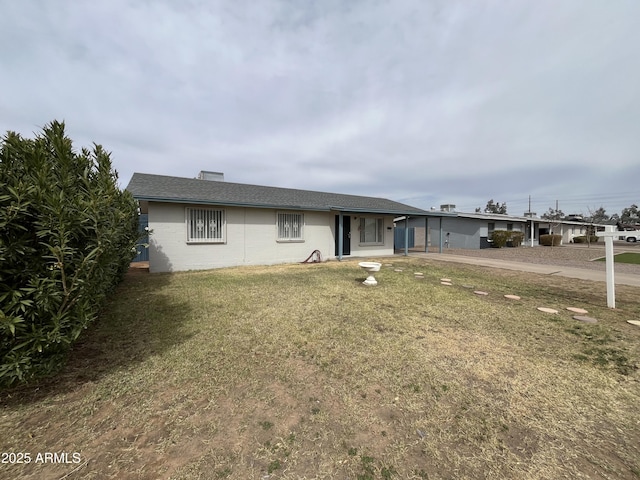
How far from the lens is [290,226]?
468 inches

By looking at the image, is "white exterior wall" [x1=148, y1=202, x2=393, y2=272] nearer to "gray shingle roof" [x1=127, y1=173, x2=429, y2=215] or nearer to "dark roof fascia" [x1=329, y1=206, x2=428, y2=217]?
"gray shingle roof" [x1=127, y1=173, x2=429, y2=215]

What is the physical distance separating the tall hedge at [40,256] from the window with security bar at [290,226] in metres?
8.93

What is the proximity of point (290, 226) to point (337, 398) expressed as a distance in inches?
381

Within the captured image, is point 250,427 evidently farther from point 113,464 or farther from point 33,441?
point 33,441

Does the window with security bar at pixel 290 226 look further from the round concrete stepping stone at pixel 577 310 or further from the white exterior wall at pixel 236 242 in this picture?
the round concrete stepping stone at pixel 577 310

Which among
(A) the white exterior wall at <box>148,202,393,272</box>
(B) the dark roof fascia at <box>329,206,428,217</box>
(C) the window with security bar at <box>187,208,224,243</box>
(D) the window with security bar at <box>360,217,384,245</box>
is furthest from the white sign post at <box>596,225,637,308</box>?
(C) the window with security bar at <box>187,208,224,243</box>

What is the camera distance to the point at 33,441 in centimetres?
200

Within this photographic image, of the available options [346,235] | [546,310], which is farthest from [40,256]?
[346,235]

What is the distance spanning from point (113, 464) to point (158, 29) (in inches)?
344

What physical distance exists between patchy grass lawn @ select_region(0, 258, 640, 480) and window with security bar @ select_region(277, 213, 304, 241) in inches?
269

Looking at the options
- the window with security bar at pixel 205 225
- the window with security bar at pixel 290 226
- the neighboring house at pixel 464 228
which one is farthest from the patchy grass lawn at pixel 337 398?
the neighboring house at pixel 464 228

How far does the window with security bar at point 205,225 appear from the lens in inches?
382

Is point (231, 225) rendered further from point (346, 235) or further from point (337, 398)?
point (337, 398)

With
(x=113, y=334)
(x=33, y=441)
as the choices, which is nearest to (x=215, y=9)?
(x=113, y=334)
